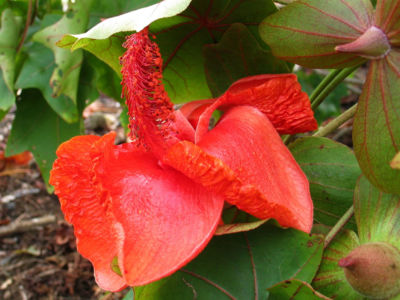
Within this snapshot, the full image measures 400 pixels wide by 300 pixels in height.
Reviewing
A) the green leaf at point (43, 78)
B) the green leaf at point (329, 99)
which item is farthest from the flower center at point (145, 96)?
the green leaf at point (329, 99)

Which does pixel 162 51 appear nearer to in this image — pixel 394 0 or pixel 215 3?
pixel 215 3

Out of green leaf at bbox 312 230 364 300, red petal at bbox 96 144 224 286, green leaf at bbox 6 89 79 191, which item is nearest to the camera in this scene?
red petal at bbox 96 144 224 286

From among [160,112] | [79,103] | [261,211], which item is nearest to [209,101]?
[160,112]

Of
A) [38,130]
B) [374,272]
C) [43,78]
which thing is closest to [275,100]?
Result: [374,272]

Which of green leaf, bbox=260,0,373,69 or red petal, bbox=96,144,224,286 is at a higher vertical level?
green leaf, bbox=260,0,373,69

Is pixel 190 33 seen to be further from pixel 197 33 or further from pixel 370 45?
pixel 370 45

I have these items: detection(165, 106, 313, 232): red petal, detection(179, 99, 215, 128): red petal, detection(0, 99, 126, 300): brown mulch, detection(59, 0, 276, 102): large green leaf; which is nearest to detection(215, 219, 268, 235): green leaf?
detection(165, 106, 313, 232): red petal

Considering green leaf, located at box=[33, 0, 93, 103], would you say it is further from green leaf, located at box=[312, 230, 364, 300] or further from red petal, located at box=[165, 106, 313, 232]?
green leaf, located at box=[312, 230, 364, 300]

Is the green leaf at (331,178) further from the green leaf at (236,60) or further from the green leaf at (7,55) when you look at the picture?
the green leaf at (7,55)
